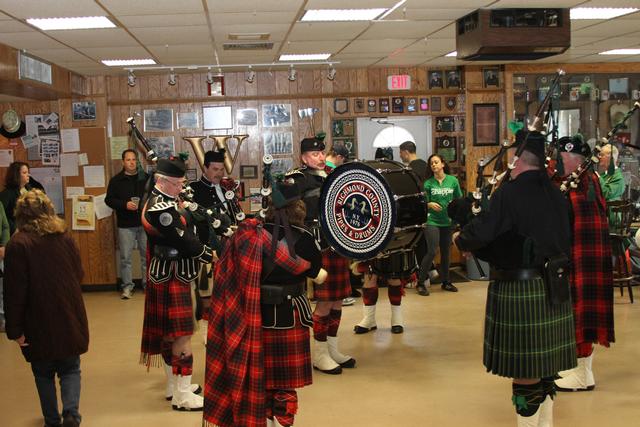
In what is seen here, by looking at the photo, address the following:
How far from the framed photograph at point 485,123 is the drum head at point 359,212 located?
4.97m

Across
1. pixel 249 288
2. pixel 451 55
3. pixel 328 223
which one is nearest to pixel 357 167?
pixel 328 223

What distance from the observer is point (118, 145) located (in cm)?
868

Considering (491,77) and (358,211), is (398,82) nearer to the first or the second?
(491,77)

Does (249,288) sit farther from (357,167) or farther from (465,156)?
(465,156)

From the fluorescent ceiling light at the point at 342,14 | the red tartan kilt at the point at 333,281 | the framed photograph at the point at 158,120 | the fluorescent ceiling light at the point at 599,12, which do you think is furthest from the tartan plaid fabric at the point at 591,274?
the framed photograph at the point at 158,120

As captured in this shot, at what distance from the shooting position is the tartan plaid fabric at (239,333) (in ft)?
10.7

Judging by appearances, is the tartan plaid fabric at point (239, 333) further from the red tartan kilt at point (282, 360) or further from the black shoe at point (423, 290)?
the black shoe at point (423, 290)

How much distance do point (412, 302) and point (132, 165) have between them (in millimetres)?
3265

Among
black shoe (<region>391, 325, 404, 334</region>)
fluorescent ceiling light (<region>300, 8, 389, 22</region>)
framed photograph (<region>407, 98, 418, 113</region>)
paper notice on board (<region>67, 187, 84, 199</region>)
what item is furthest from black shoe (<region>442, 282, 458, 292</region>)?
paper notice on board (<region>67, 187, 84, 199</region>)

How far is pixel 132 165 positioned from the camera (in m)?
7.96

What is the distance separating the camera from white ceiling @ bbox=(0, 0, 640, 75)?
514cm

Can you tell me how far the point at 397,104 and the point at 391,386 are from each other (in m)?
4.80

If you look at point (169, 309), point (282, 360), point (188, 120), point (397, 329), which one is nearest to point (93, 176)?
point (188, 120)

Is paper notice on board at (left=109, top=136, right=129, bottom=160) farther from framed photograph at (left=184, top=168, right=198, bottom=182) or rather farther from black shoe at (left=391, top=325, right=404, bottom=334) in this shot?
black shoe at (left=391, top=325, right=404, bottom=334)
